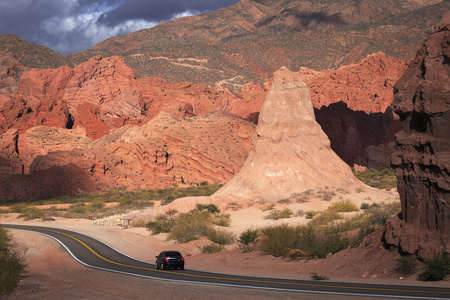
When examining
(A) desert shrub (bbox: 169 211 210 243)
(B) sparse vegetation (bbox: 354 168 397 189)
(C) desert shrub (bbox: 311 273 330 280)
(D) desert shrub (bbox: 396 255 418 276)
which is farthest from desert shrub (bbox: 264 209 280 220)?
(D) desert shrub (bbox: 396 255 418 276)

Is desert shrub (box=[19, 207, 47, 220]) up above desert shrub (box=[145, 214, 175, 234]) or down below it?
above

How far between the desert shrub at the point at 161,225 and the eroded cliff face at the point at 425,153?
66.3 feet

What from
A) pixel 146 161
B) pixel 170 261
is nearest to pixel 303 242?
pixel 170 261

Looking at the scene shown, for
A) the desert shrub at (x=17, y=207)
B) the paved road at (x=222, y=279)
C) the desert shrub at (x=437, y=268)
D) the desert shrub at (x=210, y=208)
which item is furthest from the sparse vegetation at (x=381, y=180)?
the desert shrub at (x=17, y=207)

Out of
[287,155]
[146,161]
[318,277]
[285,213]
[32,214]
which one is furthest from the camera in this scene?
[146,161]

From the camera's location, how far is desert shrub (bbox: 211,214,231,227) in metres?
31.7

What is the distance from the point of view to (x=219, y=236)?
2697cm

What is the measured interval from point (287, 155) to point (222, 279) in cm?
2365

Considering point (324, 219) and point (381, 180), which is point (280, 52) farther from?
point (324, 219)

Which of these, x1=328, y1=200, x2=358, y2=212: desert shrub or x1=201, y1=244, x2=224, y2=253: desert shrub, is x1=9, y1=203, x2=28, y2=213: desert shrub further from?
x1=328, y1=200, x2=358, y2=212: desert shrub

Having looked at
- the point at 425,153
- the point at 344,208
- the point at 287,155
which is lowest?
the point at 344,208

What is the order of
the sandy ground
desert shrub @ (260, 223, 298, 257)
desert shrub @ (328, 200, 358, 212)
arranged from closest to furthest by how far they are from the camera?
the sandy ground → desert shrub @ (260, 223, 298, 257) → desert shrub @ (328, 200, 358, 212)

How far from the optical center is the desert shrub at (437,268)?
41.6ft

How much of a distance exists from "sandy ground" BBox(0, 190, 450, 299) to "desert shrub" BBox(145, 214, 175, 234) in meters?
1.32
